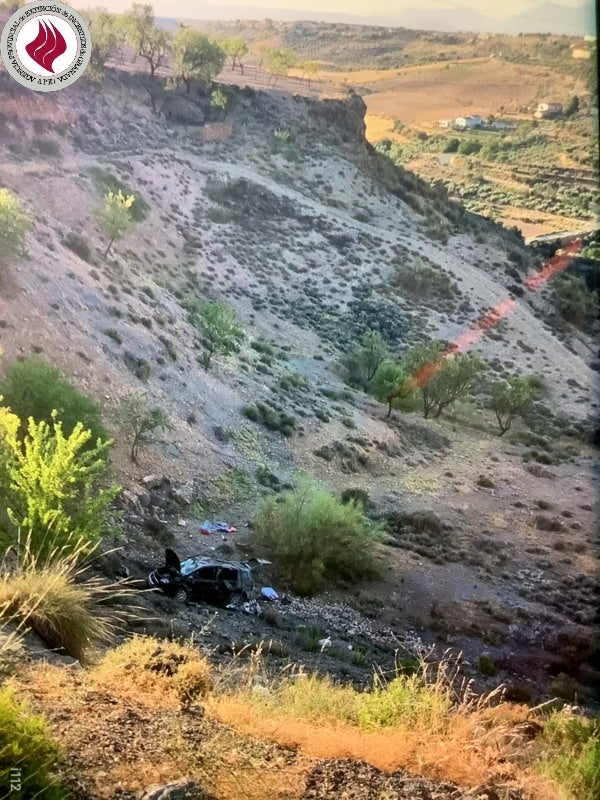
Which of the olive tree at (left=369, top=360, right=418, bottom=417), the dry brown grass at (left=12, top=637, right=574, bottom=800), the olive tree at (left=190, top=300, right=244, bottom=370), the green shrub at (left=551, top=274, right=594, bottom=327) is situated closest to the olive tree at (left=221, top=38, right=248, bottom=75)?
the olive tree at (left=190, top=300, right=244, bottom=370)

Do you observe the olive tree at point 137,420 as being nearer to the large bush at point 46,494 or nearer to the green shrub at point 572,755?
the large bush at point 46,494

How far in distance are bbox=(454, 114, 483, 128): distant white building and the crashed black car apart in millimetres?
4203

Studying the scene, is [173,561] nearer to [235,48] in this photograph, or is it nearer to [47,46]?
[47,46]

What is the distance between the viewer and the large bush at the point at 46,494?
466cm

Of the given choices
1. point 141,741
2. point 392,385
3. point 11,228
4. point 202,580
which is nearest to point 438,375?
point 392,385

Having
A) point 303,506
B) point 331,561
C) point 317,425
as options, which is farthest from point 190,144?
point 331,561

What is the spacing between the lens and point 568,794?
11.6 feet

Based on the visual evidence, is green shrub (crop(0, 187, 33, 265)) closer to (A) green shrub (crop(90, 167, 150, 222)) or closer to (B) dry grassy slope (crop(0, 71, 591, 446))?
(B) dry grassy slope (crop(0, 71, 591, 446))

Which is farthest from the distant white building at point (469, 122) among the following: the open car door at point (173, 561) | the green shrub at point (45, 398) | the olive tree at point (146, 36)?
the open car door at point (173, 561)

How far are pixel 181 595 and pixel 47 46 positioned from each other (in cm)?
423

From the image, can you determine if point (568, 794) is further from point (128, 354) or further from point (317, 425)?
point (128, 354)

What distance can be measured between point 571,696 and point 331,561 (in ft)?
6.37

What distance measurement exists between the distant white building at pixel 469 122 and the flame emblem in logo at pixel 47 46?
129 inches

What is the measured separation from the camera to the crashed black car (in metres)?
5.33
